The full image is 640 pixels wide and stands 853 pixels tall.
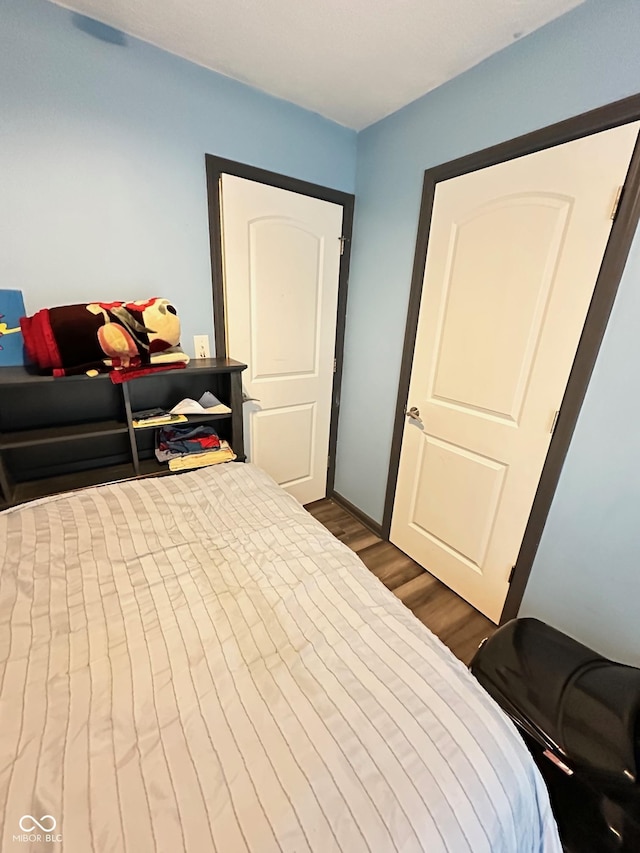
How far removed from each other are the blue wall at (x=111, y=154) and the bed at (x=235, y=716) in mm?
1111

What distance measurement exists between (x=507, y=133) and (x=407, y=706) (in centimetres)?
189

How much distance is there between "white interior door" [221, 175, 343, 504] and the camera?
1.79m

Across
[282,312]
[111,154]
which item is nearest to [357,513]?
[282,312]

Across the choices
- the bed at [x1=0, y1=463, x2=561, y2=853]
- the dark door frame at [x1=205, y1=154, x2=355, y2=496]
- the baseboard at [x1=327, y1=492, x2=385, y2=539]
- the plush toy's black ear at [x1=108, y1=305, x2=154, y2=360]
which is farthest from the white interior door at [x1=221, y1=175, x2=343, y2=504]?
the bed at [x1=0, y1=463, x2=561, y2=853]

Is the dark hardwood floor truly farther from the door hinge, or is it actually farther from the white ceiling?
the white ceiling

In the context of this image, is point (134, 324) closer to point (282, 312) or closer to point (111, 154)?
point (111, 154)

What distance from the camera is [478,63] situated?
1.36 meters

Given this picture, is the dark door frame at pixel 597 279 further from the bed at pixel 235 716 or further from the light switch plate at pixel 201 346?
the light switch plate at pixel 201 346

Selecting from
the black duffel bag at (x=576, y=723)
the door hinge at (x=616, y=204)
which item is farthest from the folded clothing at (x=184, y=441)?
the door hinge at (x=616, y=204)

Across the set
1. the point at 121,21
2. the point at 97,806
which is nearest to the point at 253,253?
the point at 121,21

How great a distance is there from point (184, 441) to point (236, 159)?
4.55 feet

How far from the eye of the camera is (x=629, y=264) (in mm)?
1108

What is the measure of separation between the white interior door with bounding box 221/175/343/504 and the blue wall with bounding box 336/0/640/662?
0.40 meters

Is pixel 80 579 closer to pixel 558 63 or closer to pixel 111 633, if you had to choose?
pixel 111 633
